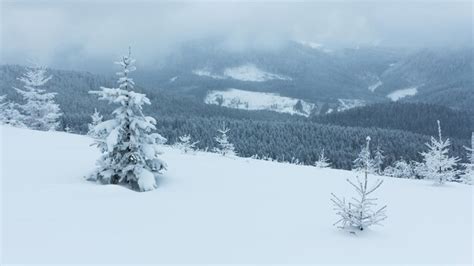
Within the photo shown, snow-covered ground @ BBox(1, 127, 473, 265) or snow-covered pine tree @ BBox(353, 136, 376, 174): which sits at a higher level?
snow-covered pine tree @ BBox(353, 136, 376, 174)

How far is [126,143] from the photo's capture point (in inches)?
509

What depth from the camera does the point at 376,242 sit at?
31.2ft

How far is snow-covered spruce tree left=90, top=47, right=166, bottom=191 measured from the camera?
12891 millimetres

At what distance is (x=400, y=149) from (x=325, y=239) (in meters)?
140

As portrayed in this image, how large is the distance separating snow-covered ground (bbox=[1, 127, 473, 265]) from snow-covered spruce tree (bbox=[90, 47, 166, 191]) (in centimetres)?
64

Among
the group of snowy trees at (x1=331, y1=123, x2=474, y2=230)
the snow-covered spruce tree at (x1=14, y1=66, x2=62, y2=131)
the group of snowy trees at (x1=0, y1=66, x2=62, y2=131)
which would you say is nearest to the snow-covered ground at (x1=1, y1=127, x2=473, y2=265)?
the group of snowy trees at (x1=331, y1=123, x2=474, y2=230)

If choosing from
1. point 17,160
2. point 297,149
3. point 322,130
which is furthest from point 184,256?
point 322,130

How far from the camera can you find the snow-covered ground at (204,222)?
26.5 ft

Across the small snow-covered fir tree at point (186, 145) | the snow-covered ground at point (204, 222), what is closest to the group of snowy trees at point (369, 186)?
the snow-covered ground at point (204, 222)

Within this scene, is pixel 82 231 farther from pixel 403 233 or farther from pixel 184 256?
pixel 403 233

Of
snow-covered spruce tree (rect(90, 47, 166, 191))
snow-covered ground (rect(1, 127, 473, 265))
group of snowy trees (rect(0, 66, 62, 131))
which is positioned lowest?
snow-covered ground (rect(1, 127, 473, 265))

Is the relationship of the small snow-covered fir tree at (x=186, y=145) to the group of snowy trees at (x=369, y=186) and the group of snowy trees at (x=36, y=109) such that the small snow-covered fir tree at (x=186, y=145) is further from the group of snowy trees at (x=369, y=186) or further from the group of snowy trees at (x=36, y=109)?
the group of snowy trees at (x=36, y=109)

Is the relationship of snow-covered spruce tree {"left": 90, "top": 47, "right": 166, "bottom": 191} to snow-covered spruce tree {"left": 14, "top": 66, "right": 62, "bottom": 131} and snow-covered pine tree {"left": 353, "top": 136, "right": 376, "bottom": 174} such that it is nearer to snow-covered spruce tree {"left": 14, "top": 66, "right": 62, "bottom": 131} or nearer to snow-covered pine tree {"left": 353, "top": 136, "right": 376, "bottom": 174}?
snow-covered pine tree {"left": 353, "top": 136, "right": 376, "bottom": 174}

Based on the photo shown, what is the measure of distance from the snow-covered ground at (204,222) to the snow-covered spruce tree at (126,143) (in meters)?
0.64
